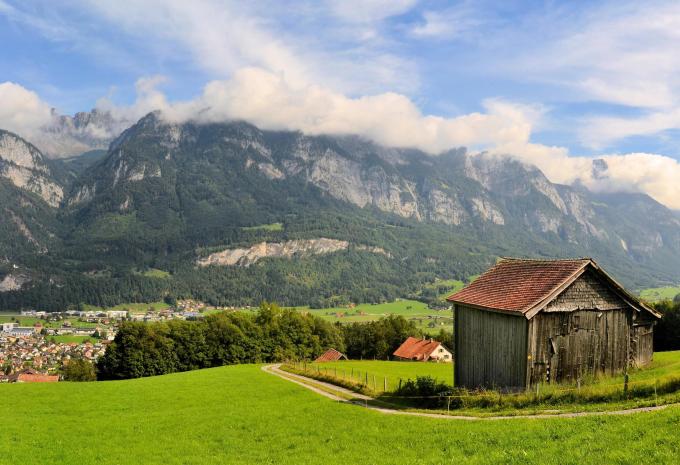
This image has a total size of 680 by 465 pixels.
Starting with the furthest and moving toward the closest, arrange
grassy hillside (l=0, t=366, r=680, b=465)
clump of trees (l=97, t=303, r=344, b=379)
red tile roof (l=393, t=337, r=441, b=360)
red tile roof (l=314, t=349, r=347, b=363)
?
red tile roof (l=314, t=349, r=347, b=363)
red tile roof (l=393, t=337, r=441, b=360)
clump of trees (l=97, t=303, r=344, b=379)
grassy hillside (l=0, t=366, r=680, b=465)

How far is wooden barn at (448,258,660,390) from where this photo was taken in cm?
2925

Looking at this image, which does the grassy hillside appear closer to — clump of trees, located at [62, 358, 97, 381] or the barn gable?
the barn gable

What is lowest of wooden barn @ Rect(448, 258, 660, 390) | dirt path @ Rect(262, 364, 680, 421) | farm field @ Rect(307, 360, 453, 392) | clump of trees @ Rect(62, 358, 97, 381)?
clump of trees @ Rect(62, 358, 97, 381)

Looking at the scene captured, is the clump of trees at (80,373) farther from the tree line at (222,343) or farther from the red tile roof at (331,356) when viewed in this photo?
the red tile roof at (331,356)

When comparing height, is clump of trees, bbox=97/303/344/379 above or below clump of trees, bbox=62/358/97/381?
above

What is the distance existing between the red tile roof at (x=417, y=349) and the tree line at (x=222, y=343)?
775cm

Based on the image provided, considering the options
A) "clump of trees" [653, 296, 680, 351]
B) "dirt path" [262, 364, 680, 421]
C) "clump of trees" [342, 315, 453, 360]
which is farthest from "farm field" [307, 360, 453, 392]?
"clump of trees" [342, 315, 453, 360]

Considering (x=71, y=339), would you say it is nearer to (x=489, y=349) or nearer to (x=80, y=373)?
(x=80, y=373)

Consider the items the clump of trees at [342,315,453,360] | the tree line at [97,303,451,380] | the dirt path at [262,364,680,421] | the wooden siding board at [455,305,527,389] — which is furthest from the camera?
the clump of trees at [342,315,453,360]

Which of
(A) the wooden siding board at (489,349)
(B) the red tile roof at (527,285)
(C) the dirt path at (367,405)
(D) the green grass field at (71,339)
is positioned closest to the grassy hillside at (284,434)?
(C) the dirt path at (367,405)

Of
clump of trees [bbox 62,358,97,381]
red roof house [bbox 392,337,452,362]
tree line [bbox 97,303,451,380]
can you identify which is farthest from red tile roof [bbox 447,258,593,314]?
clump of trees [bbox 62,358,97,381]

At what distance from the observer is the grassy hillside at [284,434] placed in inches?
617

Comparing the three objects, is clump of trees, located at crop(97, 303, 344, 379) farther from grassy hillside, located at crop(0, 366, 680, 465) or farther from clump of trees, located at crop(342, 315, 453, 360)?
grassy hillside, located at crop(0, 366, 680, 465)

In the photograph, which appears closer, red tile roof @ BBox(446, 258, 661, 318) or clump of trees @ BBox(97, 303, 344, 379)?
red tile roof @ BBox(446, 258, 661, 318)
